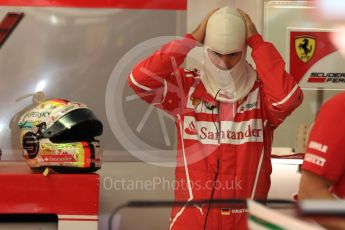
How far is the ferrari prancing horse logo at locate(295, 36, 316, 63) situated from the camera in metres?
2.38

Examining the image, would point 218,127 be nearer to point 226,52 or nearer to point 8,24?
point 226,52

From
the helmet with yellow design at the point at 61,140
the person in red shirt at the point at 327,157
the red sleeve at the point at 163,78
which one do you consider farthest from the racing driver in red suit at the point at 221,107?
the person in red shirt at the point at 327,157

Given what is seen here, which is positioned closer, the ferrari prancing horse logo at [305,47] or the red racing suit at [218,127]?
the red racing suit at [218,127]

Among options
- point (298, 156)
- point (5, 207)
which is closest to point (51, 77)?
point (5, 207)

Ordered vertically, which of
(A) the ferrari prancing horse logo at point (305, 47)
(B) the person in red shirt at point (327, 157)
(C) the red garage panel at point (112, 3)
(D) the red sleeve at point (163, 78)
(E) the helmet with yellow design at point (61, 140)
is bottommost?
(E) the helmet with yellow design at point (61, 140)

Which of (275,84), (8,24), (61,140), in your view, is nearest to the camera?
(275,84)

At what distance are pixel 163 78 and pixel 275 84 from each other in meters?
0.33

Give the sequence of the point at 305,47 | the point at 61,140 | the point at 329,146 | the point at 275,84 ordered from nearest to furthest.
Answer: the point at 329,146 < the point at 275,84 < the point at 61,140 < the point at 305,47

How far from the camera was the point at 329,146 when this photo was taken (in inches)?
38.0

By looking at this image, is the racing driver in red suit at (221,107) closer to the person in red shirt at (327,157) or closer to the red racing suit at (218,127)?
the red racing suit at (218,127)

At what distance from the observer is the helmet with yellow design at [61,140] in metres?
1.81

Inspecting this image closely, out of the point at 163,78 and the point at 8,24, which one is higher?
the point at 8,24

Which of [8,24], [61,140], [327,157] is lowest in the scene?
[61,140]

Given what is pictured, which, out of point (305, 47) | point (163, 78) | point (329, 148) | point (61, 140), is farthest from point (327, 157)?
point (305, 47)
